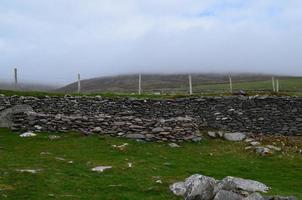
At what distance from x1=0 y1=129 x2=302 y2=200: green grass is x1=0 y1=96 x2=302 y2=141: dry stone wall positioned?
102 centimetres

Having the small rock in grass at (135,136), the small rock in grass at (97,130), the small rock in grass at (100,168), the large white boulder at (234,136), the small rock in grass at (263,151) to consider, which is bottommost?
the small rock in grass at (263,151)

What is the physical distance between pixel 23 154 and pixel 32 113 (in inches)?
262

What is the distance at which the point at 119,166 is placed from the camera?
22531mm

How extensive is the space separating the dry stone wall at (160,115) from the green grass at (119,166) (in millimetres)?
1017

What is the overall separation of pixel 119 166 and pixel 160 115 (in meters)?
11.7

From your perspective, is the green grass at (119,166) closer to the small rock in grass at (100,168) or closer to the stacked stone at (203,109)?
the small rock in grass at (100,168)

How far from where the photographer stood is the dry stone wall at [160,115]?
30.1m

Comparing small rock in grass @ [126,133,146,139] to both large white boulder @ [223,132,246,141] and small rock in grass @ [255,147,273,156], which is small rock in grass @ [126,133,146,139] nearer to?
large white boulder @ [223,132,246,141]

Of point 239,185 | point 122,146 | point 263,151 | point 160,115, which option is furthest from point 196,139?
point 239,185

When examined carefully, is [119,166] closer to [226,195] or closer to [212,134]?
[226,195]

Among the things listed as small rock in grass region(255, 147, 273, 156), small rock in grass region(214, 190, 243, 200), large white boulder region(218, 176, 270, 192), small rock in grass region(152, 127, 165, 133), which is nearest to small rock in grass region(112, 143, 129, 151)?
small rock in grass region(152, 127, 165, 133)

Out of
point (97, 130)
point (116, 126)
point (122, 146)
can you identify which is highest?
point (116, 126)

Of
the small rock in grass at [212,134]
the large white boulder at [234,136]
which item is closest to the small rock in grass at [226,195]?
the large white boulder at [234,136]

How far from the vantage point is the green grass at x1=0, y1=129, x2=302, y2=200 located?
1850 centimetres
